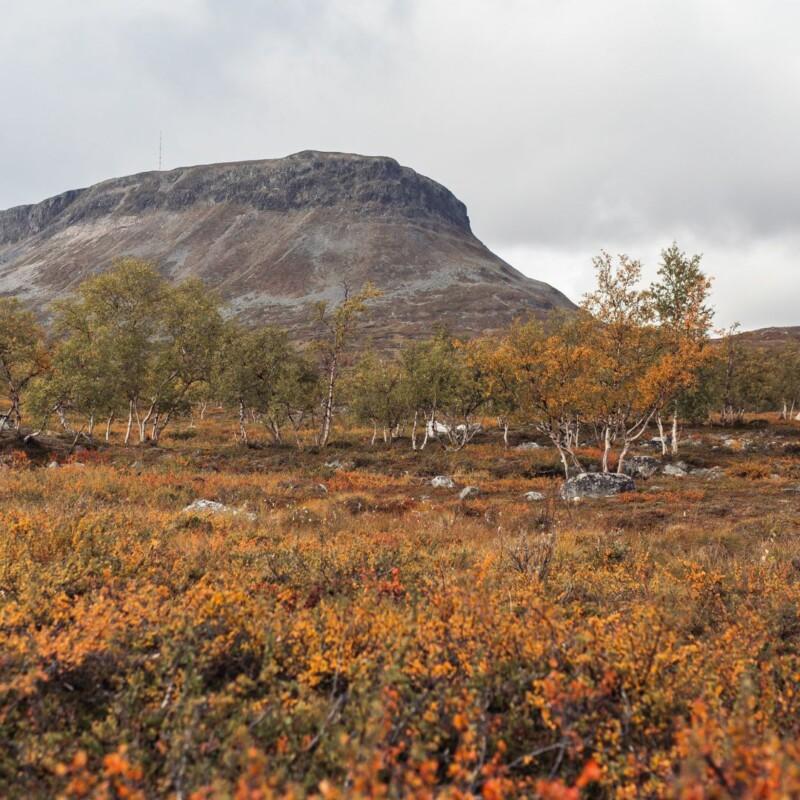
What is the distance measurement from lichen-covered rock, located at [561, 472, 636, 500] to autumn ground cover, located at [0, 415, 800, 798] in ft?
32.6

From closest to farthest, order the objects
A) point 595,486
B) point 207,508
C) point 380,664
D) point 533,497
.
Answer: point 380,664, point 207,508, point 533,497, point 595,486

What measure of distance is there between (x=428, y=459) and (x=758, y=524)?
21322mm

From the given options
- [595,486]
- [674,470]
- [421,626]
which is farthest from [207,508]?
[674,470]

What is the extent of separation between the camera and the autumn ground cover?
3066 mm

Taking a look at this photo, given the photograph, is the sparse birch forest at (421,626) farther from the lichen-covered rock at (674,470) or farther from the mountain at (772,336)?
the mountain at (772,336)

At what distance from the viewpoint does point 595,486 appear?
22.1 metres

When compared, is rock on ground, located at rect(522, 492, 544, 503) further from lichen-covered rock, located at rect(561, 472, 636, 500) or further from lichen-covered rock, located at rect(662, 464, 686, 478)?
lichen-covered rock, located at rect(662, 464, 686, 478)

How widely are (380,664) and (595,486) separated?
19.9 meters

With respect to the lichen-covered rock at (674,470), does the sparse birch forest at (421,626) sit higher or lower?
higher

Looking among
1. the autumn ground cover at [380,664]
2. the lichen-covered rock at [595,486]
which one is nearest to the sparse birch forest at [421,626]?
the autumn ground cover at [380,664]

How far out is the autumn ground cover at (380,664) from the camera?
3.07 m

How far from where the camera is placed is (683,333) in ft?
79.3

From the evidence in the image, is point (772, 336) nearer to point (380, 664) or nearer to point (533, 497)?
point (533, 497)

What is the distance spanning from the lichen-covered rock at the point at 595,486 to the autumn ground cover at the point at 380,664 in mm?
9922
